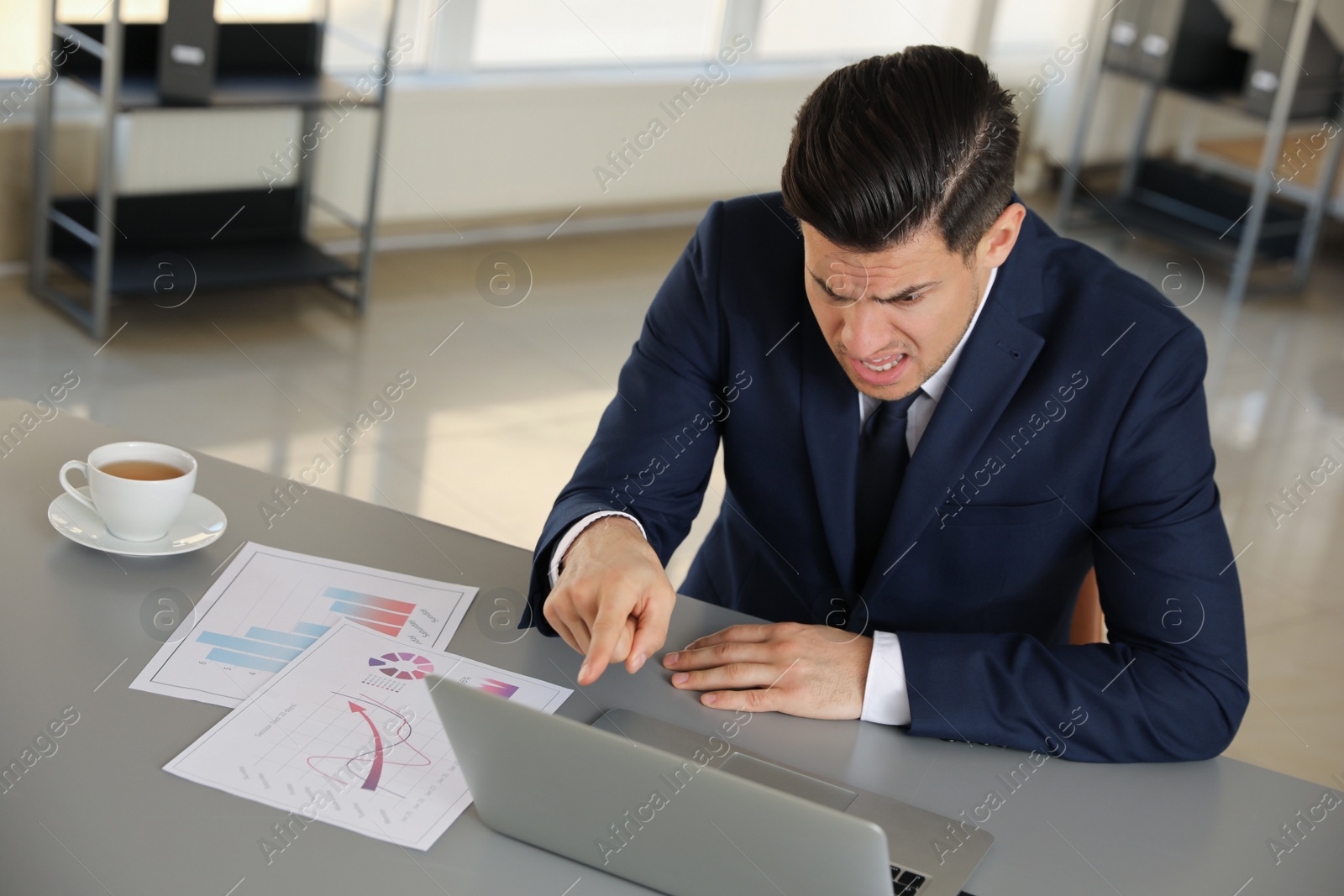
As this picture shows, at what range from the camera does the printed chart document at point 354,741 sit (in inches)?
44.9

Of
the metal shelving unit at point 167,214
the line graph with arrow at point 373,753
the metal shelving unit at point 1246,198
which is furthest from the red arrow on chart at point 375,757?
the metal shelving unit at point 1246,198

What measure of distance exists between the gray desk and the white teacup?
0.04 m

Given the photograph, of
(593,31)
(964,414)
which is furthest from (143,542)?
(593,31)

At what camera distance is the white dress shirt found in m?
1.34

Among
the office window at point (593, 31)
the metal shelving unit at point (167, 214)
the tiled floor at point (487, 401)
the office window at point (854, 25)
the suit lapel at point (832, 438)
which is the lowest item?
the tiled floor at point (487, 401)

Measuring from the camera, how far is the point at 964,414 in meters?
1.55

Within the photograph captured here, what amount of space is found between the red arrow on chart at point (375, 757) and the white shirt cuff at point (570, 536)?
249 millimetres

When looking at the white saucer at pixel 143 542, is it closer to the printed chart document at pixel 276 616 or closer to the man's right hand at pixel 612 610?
the printed chart document at pixel 276 616

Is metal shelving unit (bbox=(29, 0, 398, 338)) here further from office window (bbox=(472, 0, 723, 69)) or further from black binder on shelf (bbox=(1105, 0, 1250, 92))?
black binder on shelf (bbox=(1105, 0, 1250, 92))

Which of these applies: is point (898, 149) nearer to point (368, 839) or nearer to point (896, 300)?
point (896, 300)

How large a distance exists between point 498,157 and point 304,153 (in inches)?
27.0

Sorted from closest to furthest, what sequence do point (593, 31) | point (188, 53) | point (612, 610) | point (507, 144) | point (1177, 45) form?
point (612, 610) → point (188, 53) → point (507, 144) → point (593, 31) → point (1177, 45)

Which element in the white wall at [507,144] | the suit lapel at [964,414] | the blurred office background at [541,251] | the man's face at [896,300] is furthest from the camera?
the white wall at [507,144]

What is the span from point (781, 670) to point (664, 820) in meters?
0.33
